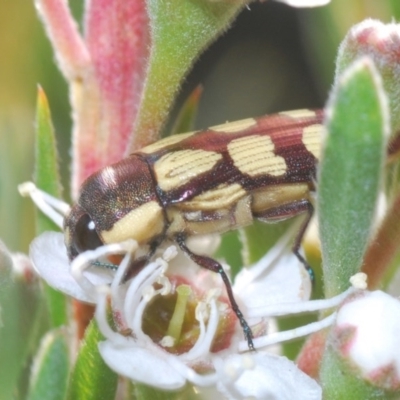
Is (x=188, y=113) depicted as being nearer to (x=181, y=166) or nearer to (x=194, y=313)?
(x=181, y=166)

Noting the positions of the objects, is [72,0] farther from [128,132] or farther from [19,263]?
[19,263]

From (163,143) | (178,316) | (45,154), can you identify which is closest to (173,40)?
(163,143)

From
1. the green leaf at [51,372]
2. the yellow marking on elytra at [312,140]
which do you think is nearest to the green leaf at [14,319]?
the green leaf at [51,372]

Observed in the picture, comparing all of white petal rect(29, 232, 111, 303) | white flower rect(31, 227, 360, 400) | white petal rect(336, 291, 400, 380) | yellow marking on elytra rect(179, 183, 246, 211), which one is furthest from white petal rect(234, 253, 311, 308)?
white petal rect(336, 291, 400, 380)

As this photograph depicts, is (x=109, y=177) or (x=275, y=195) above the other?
(x=109, y=177)

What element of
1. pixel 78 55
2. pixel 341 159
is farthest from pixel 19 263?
pixel 341 159

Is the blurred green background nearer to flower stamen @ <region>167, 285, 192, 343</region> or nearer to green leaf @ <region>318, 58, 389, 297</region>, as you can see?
flower stamen @ <region>167, 285, 192, 343</region>

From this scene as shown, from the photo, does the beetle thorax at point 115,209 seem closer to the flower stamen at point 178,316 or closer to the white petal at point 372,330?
the flower stamen at point 178,316
